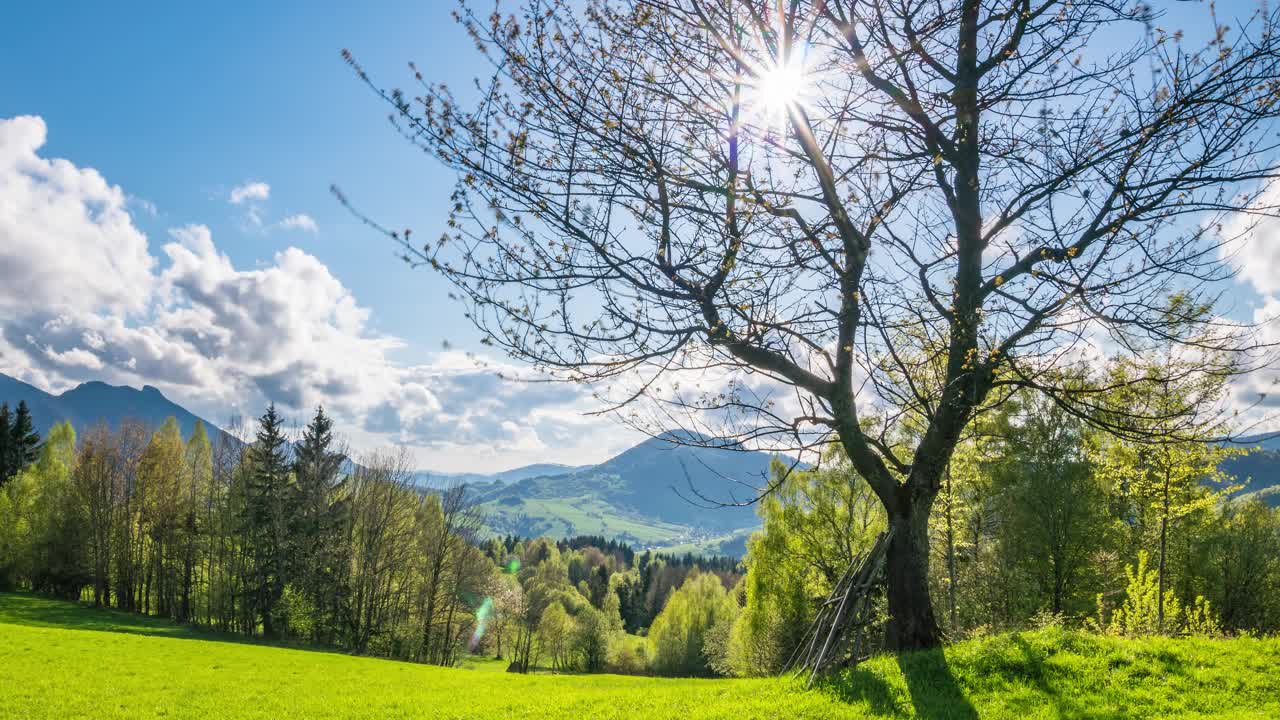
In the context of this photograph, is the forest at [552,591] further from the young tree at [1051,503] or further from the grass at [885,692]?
the grass at [885,692]

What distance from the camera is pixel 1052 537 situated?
23688mm

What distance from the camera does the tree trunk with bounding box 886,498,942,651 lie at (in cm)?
959

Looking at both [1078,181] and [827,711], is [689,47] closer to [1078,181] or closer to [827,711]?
[1078,181]

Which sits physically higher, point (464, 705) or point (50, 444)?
point (50, 444)

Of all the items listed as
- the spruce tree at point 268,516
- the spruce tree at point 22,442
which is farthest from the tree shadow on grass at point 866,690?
the spruce tree at point 22,442

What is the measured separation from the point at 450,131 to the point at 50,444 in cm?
8209

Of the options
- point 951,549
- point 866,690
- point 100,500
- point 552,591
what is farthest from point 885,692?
point 552,591

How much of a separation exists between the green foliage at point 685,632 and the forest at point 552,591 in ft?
0.88

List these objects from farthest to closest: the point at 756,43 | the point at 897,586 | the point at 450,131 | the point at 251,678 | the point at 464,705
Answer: the point at 251,678 < the point at 464,705 < the point at 897,586 < the point at 756,43 < the point at 450,131

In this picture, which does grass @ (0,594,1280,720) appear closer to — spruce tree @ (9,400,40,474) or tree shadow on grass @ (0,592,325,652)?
tree shadow on grass @ (0,592,325,652)

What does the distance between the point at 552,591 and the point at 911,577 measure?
7845 centimetres

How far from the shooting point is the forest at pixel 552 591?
2189 centimetres

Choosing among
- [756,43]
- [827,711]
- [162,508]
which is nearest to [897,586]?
[827,711]

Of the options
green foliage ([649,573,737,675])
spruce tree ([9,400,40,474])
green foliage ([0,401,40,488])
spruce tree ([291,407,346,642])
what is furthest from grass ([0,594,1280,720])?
spruce tree ([9,400,40,474])
